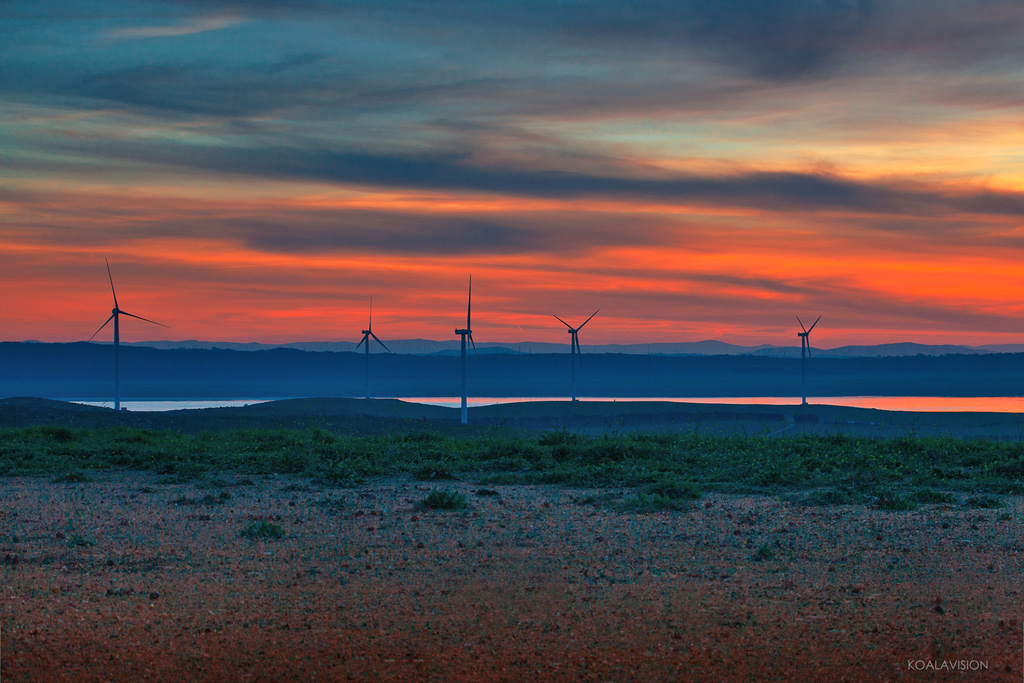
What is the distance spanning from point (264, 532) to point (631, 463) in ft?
40.0

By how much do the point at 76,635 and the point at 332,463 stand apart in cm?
1447

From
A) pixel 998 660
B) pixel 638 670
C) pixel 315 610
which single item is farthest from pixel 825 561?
pixel 315 610

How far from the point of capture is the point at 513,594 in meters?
11.6

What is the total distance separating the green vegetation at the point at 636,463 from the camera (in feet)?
65.7

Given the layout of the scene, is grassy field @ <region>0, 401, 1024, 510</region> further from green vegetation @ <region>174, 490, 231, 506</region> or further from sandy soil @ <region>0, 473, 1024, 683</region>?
green vegetation @ <region>174, 490, 231, 506</region>

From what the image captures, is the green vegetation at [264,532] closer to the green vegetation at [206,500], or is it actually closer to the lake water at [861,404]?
the green vegetation at [206,500]

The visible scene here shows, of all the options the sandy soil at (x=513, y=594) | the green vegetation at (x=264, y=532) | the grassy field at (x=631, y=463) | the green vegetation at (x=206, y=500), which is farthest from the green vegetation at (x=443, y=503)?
the green vegetation at (x=206, y=500)

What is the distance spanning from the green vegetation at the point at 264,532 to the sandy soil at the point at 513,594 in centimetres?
21

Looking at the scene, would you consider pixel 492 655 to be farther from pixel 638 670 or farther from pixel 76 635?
pixel 76 635

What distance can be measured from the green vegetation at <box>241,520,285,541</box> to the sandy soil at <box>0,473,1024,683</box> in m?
0.21

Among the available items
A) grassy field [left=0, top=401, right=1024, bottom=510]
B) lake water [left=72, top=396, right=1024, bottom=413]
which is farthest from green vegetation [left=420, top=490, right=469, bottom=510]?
lake water [left=72, top=396, right=1024, bottom=413]

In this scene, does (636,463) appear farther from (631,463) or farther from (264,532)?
(264,532)

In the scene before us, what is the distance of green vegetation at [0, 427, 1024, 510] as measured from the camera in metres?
20.0

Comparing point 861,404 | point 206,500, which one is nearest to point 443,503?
point 206,500
